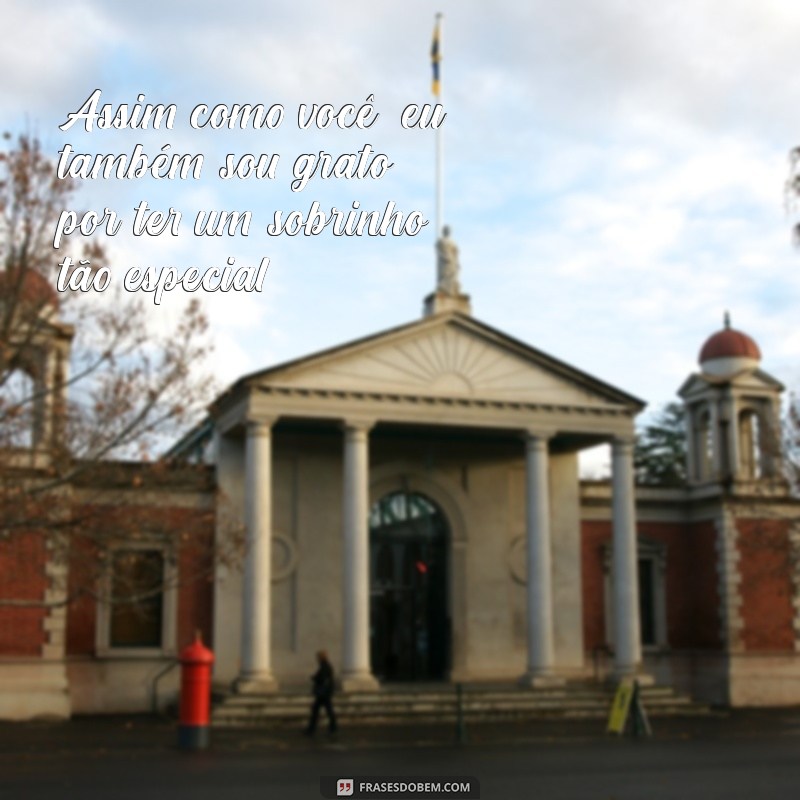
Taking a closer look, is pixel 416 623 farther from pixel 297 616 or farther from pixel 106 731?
pixel 106 731

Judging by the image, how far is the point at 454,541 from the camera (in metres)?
32.2

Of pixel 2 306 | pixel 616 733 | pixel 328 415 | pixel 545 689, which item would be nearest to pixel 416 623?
pixel 545 689

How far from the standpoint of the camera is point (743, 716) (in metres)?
29.2

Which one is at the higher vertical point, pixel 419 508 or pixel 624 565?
pixel 419 508

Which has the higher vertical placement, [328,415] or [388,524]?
[328,415]

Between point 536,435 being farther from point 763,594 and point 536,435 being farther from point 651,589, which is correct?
point 763,594

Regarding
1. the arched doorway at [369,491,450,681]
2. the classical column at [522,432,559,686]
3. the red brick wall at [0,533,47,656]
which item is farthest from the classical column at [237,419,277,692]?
the classical column at [522,432,559,686]

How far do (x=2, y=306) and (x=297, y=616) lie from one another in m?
14.6

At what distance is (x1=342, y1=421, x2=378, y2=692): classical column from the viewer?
27.1 m

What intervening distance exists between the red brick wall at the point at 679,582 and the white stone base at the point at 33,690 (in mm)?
13663

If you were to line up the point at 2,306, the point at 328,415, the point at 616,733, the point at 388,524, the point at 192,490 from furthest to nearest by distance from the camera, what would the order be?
the point at 388,524, the point at 192,490, the point at 328,415, the point at 616,733, the point at 2,306

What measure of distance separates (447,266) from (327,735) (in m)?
12.4

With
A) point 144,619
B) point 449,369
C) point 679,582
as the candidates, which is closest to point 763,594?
point 679,582

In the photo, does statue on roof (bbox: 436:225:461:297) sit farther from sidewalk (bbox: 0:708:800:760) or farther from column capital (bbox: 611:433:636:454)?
sidewalk (bbox: 0:708:800:760)
